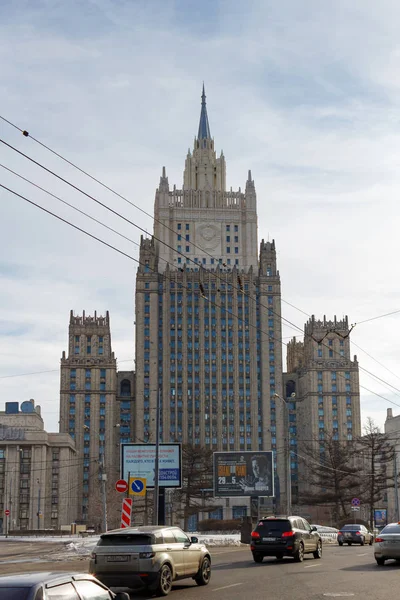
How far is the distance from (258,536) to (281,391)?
125 m

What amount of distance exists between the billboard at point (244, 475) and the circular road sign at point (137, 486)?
1164 inches

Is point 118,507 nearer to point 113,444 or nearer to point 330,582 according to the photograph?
point 113,444

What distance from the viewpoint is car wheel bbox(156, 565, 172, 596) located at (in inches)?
689

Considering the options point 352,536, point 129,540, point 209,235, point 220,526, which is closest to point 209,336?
point 209,235

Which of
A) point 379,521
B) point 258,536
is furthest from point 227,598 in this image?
point 379,521

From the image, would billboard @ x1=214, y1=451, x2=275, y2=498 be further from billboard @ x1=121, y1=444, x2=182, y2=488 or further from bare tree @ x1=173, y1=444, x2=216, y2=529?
bare tree @ x1=173, y1=444, x2=216, y2=529

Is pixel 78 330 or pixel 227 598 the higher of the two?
pixel 78 330

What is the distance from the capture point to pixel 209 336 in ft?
491

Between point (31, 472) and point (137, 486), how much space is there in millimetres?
98007

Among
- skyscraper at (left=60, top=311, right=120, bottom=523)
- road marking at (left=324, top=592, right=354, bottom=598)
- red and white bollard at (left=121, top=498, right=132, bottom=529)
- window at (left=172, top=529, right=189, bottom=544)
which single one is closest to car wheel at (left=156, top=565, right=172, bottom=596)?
window at (left=172, top=529, right=189, bottom=544)

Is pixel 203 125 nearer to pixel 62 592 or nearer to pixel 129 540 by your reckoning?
pixel 129 540

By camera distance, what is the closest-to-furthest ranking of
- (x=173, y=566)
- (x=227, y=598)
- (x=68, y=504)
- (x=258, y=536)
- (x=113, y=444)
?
(x=227, y=598) < (x=173, y=566) < (x=258, y=536) < (x=68, y=504) < (x=113, y=444)

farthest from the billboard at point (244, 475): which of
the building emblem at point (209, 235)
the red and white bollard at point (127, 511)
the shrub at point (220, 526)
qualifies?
the building emblem at point (209, 235)

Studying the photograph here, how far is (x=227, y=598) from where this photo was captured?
1627 cm
